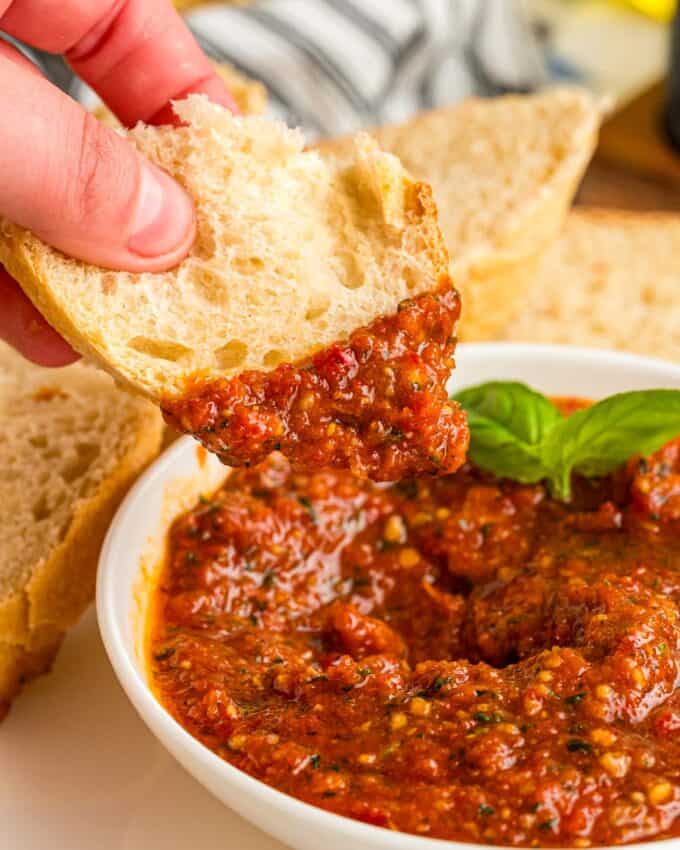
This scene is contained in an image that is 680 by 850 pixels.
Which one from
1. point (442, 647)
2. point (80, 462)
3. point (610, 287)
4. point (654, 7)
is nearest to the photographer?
point (442, 647)

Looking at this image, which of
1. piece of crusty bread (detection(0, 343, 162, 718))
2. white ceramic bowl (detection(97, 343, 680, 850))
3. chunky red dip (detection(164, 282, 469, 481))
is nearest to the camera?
white ceramic bowl (detection(97, 343, 680, 850))

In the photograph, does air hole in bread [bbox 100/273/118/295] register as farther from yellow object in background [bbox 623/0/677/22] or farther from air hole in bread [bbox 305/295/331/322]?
yellow object in background [bbox 623/0/677/22]

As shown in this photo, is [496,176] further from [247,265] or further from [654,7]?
[654,7]

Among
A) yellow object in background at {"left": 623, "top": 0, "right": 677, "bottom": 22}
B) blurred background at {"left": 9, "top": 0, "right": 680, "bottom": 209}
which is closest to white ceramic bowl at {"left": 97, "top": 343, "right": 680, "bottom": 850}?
blurred background at {"left": 9, "top": 0, "right": 680, "bottom": 209}

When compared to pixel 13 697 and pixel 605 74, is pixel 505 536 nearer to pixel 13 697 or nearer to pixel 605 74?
pixel 13 697

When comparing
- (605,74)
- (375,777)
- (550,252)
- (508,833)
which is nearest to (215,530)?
(375,777)

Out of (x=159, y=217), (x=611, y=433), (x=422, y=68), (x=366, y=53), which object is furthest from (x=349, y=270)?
(x=422, y=68)
